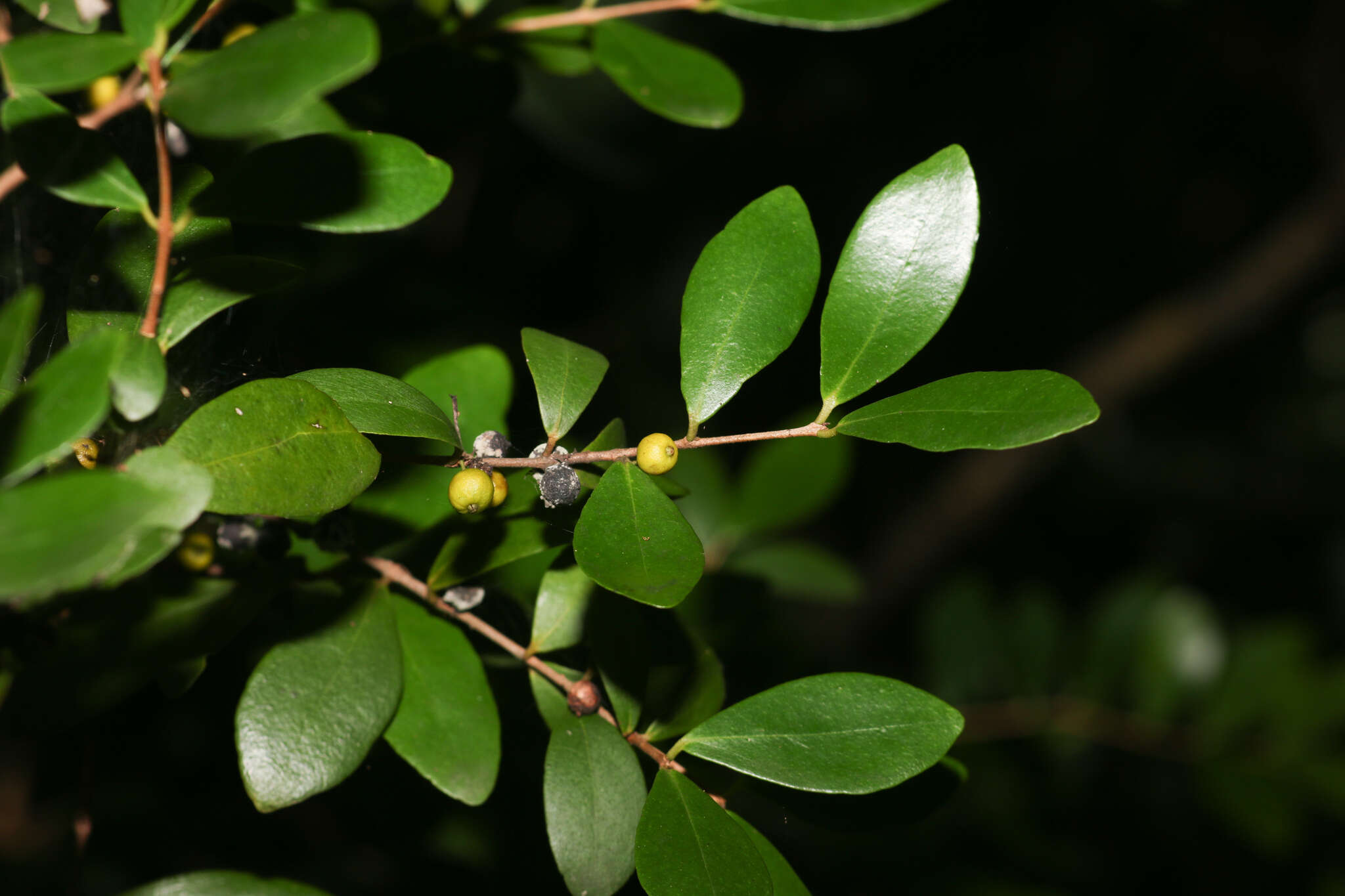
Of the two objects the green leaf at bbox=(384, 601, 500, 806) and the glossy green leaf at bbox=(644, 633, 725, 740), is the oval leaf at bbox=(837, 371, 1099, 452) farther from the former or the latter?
the green leaf at bbox=(384, 601, 500, 806)

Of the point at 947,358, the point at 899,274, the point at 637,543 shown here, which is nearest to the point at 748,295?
the point at 899,274

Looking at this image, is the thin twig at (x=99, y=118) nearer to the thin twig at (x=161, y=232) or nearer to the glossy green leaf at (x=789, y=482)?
the thin twig at (x=161, y=232)

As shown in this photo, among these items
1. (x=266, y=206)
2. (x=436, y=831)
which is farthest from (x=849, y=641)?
(x=266, y=206)

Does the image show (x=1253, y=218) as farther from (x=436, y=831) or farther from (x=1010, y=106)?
(x=436, y=831)

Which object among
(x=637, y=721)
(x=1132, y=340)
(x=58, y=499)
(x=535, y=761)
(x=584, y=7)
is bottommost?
(x=1132, y=340)

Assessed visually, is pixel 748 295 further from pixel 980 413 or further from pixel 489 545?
pixel 489 545

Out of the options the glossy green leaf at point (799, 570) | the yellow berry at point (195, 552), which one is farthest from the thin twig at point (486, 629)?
the glossy green leaf at point (799, 570)
